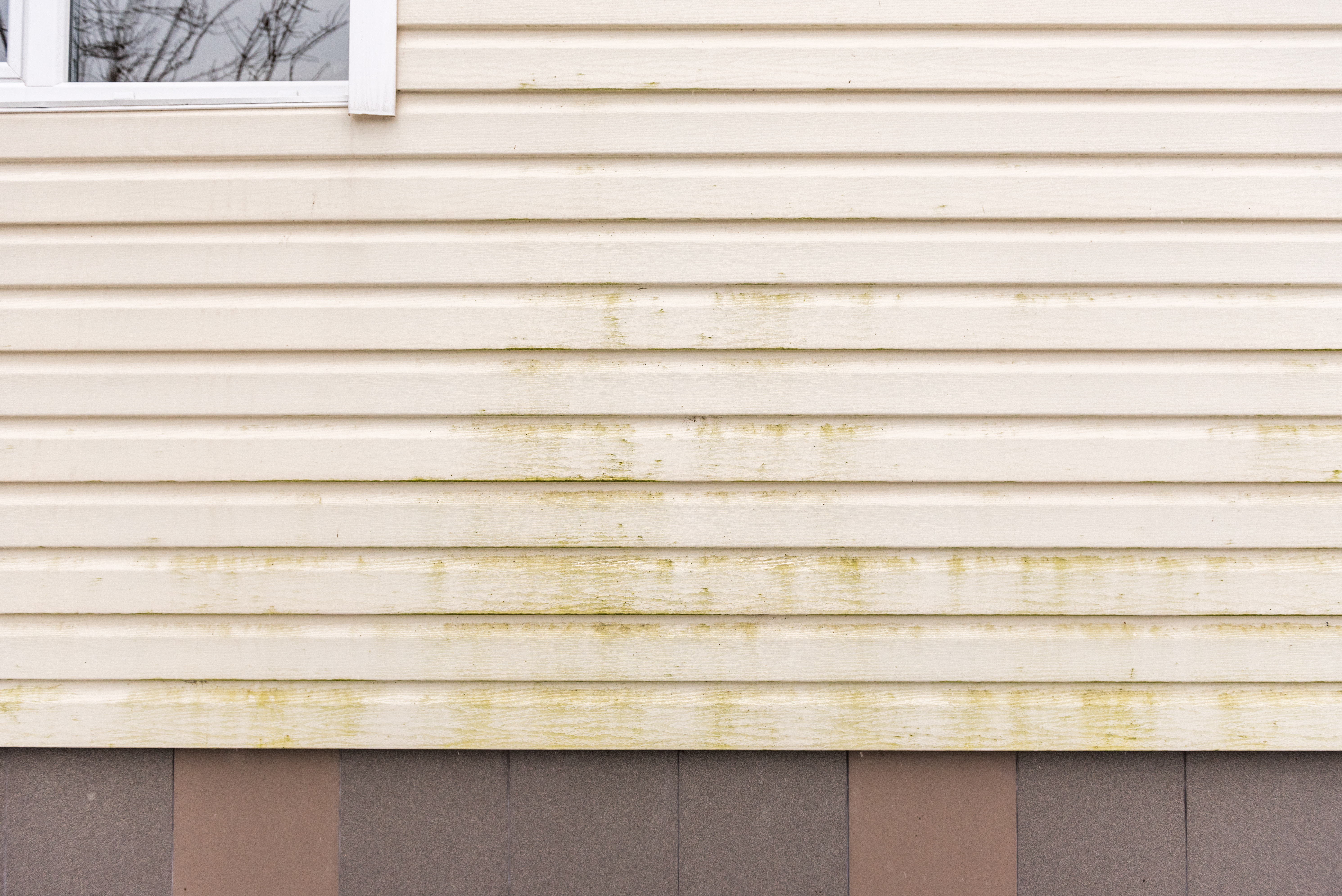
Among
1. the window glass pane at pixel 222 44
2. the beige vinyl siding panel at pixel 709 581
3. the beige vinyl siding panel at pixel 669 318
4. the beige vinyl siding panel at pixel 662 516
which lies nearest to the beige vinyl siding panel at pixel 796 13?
the window glass pane at pixel 222 44

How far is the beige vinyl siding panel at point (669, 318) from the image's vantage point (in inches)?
67.6

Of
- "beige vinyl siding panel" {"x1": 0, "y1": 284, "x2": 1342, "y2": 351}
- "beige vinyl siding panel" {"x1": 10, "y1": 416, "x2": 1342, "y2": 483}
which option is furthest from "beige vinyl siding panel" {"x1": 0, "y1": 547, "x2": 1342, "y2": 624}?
"beige vinyl siding panel" {"x1": 0, "y1": 284, "x2": 1342, "y2": 351}

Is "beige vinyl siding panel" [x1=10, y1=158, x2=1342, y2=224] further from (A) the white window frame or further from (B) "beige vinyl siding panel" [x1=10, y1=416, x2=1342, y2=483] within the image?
(B) "beige vinyl siding panel" [x1=10, y1=416, x2=1342, y2=483]

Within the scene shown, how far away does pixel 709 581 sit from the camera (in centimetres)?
176

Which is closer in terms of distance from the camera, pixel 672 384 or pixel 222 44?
pixel 672 384

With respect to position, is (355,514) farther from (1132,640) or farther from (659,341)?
(1132,640)

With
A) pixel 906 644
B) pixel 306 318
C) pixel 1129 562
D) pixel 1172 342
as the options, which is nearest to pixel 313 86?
pixel 306 318

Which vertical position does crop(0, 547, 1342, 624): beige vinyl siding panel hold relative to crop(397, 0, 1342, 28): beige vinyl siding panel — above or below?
below

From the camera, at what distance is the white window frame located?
5.58 ft

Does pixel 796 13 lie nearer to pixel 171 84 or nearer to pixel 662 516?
pixel 662 516

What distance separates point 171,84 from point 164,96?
0.05 m

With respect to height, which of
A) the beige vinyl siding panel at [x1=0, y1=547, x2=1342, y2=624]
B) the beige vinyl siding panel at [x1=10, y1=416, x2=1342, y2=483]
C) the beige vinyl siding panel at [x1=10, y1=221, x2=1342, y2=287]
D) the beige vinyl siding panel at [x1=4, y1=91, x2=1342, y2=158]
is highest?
the beige vinyl siding panel at [x1=4, y1=91, x2=1342, y2=158]

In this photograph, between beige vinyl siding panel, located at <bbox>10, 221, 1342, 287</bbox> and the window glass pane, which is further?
the window glass pane

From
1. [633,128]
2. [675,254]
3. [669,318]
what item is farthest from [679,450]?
[633,128]
